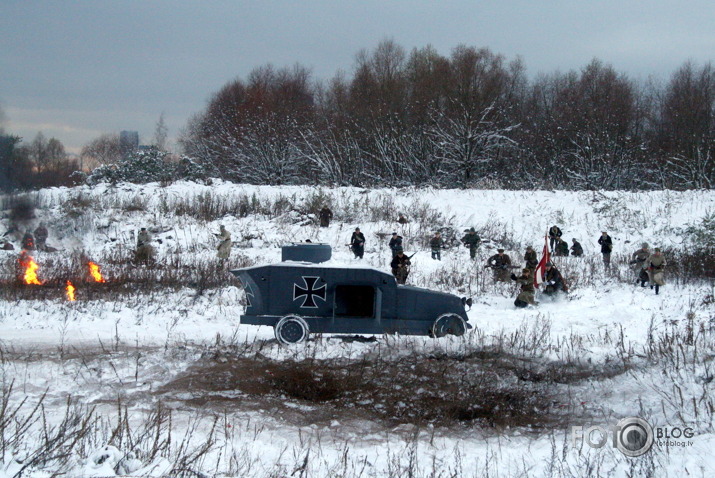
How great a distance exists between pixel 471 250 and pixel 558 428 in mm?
16244

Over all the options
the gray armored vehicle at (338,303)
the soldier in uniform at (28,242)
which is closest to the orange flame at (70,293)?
the soldier in uniform at (28,242)

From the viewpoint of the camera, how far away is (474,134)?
37.5 m

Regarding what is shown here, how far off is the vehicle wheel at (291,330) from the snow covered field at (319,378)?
0.77 ft

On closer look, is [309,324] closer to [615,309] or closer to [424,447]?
[424,447]

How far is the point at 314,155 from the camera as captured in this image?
40.6 meters

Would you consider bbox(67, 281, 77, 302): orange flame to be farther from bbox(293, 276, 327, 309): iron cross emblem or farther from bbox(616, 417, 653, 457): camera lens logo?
bbox(616, 417, 653, 457): camera lens logo

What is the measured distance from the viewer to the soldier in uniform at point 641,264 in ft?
59.0

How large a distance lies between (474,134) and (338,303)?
92.3 ft

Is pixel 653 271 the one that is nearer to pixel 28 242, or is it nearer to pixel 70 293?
pixel 70 293

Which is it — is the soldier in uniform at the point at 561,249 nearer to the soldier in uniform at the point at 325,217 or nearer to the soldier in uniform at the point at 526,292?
the soldier in uniform at the point at 526,292

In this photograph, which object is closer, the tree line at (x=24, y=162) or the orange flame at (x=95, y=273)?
the tree line at (x=24, y=162)

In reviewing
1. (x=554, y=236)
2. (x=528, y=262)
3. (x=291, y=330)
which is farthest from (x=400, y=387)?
(x=554, y=236)

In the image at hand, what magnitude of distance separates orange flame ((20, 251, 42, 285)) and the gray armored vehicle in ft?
30.3

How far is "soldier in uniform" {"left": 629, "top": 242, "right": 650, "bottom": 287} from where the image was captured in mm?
17984
